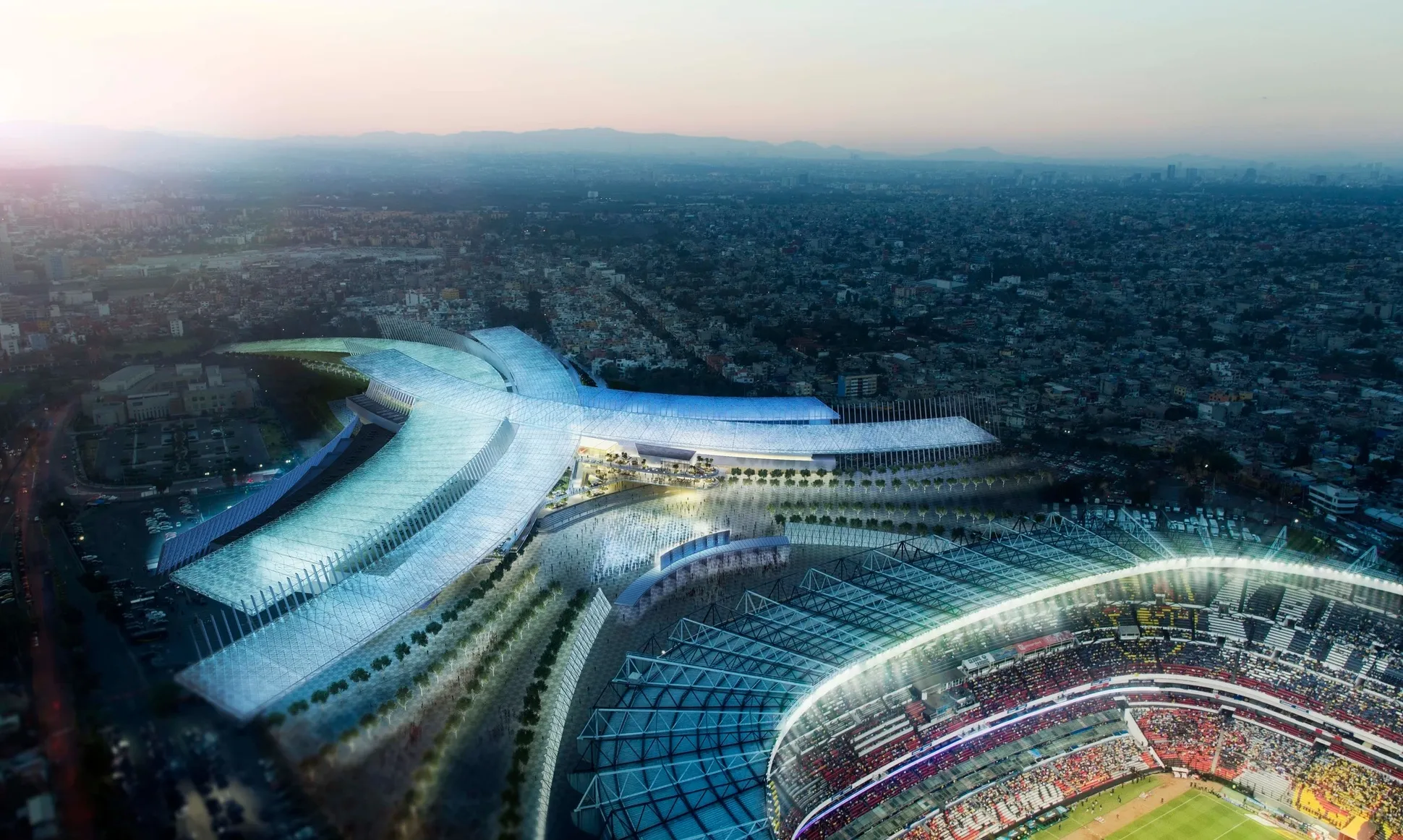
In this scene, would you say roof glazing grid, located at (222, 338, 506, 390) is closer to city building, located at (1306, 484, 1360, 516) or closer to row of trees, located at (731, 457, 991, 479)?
row of trees, located at (731, 457, 991, 479)

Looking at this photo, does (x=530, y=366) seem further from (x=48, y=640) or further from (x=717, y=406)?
(x=48, y=640)

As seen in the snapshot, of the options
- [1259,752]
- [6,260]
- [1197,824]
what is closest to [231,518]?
[6,260]

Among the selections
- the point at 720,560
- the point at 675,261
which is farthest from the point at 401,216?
the point at 720,560

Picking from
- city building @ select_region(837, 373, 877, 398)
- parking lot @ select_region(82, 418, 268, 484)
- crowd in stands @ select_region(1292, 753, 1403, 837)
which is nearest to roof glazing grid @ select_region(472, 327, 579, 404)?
parking lot @ select_region(82, 418, 268, 484)

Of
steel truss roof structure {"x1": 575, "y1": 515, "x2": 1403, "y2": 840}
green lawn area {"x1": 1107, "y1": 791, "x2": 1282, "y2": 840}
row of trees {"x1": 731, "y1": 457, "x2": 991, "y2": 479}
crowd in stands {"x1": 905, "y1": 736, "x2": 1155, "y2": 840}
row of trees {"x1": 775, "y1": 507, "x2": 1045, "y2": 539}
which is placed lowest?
green lawn area {"x1": 1107, "y1": 791, "x2": 1282, "y2": 840}

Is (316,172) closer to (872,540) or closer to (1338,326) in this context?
(872,540)

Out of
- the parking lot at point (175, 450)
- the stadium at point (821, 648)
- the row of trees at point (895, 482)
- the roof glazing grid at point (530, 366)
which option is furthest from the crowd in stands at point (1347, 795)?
the parking lot at point (175, 450)

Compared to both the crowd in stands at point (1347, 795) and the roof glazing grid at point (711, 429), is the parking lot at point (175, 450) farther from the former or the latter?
the crowd in stands at point (1347, 795)
